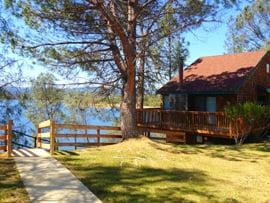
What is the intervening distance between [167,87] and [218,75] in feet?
12.0

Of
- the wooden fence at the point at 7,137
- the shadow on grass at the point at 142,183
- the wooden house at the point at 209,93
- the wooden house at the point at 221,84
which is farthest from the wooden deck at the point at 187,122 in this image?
the wooden fence at the point at 7,137

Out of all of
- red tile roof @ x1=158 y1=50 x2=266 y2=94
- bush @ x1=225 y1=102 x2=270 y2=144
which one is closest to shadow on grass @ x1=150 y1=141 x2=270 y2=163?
bush @ x1=225 y1=102 x2=270 y2=144

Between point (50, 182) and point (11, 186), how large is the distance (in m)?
0.88

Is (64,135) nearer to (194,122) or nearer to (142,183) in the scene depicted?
(142,183)

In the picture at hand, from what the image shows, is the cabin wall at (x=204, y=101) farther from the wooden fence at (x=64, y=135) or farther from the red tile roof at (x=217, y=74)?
the wooden fence at (x=64, y=135)

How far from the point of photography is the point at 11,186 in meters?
8.92

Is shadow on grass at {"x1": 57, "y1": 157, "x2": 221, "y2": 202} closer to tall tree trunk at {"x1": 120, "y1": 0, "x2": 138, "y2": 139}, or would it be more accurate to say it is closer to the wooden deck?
tall tree trunk at {"x1": 120, "y1": 0, "x2": 138, "y2": 139}

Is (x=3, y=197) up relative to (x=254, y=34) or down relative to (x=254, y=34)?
down

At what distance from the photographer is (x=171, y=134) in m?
24.3

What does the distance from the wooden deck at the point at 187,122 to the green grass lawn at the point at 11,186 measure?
11.8 meters

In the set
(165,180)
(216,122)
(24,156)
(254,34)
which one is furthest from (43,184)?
(254,34)

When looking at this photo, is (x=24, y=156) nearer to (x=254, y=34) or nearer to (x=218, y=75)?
(x=218, y=75)

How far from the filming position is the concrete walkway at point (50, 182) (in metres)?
8.15

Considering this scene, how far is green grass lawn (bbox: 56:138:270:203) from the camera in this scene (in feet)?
29.4
